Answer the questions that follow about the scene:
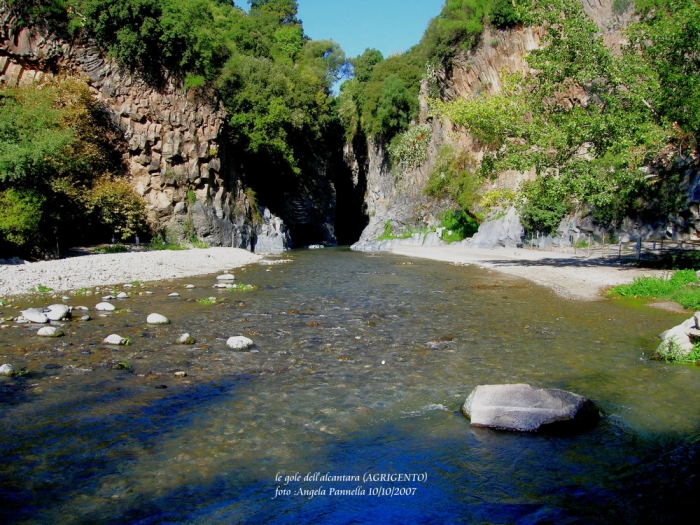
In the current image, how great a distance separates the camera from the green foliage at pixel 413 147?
5319 centimetres

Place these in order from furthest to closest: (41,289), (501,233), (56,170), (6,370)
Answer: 1. (501,233)
2. (56,170)
3. (41,289)
4. (6,370)

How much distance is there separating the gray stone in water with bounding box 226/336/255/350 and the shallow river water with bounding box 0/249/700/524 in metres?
0.19

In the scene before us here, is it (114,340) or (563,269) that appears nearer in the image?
(114,340)

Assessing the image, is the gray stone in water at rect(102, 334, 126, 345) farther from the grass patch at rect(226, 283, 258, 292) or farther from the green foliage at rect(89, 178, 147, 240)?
the green foliage at rect(89, 178, 147, 240)

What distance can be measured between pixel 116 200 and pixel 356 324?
93.7ft

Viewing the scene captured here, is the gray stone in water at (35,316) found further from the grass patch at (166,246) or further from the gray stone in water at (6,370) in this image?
the grass patch at (166,246)

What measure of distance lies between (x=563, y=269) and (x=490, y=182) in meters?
23.2

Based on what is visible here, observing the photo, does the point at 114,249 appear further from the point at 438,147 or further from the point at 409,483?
the point at 438,147

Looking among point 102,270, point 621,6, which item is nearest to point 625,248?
point 621,6

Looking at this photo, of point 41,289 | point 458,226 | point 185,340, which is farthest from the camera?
point 458,226

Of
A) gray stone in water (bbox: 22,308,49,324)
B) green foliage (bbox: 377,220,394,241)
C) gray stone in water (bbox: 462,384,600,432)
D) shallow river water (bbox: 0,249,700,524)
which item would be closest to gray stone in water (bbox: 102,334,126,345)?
shallow river water (bbox: 0,249,700,524)

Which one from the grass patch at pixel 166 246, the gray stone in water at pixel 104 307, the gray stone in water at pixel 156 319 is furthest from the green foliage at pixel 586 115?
the grass patch at pixel 166 246

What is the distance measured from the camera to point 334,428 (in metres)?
6.22

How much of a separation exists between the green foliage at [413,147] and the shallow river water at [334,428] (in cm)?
4331
